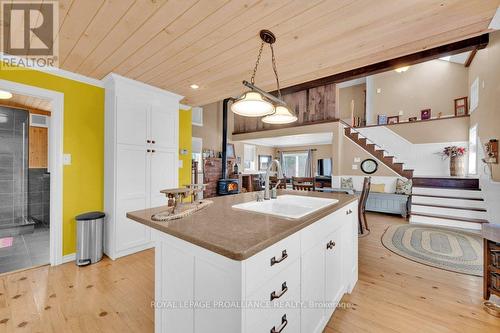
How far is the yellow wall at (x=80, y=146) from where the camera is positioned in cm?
250

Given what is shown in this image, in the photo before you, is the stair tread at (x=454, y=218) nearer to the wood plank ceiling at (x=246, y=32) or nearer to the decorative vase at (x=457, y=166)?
the decorative vase at (x=457, y=166)

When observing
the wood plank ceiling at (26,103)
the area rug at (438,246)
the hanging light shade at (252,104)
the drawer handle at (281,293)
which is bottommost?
the area rug at (438,246)

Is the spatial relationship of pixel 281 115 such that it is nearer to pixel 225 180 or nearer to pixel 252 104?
pixel 252 104

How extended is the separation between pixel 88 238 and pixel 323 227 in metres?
2.72

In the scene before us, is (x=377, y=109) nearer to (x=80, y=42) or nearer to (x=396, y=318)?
(x=396, y=318)

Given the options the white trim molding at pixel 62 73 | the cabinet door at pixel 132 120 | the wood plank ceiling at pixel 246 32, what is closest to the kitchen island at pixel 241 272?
the wood plank ceiling at pixel 246 32

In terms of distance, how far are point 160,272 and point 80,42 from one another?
7.13ft

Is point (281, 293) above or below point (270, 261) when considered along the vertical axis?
below

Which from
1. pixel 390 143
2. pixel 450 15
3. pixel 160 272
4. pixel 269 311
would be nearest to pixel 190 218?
pixel 160 272

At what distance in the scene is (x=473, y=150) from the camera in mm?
4758

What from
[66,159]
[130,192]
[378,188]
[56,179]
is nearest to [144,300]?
[130,192]

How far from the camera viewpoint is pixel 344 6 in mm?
1428

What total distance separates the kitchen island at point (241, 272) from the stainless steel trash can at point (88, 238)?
1.69 metres

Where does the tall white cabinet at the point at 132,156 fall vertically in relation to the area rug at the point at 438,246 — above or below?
above
